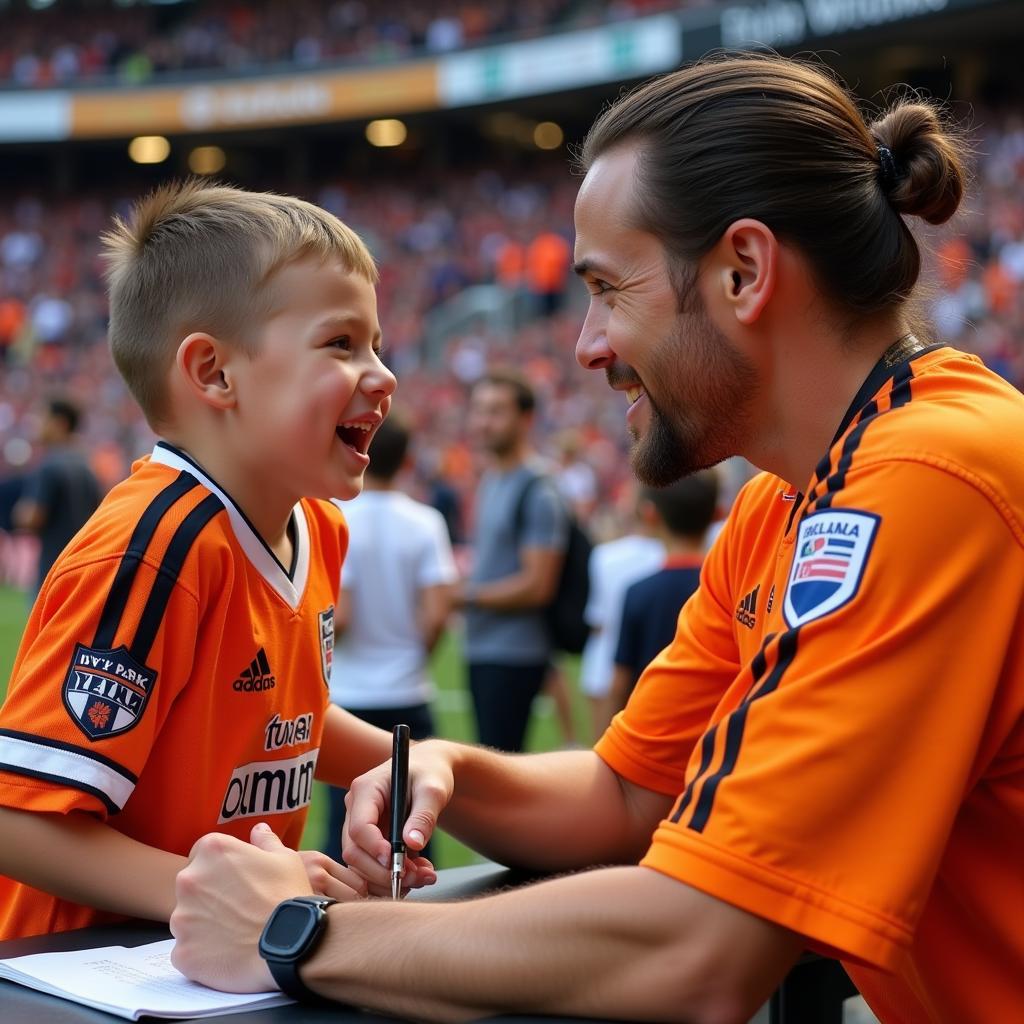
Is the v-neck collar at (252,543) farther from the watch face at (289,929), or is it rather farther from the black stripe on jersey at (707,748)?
the black stripe on jersey at (707,748)

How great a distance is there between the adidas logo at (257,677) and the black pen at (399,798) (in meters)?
0.25

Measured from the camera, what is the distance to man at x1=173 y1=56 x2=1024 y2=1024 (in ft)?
4.17

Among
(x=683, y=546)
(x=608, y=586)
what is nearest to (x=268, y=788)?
(x=683, y=546)

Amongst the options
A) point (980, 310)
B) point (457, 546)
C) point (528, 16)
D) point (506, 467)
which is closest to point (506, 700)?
point (506, 467)

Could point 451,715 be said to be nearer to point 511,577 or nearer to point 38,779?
point 511,577

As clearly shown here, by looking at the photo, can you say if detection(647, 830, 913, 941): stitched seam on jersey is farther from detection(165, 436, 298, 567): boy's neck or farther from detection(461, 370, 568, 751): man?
detection(461, 370, 568, 751): man

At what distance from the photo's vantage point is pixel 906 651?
4.20 ft

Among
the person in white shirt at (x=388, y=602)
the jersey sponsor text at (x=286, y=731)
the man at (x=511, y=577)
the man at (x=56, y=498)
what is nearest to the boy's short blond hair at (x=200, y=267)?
the jersey sponsor text at (x=286, y=731)

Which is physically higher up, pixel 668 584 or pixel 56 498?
pixel 56 498

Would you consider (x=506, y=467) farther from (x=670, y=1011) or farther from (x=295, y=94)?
(x=295, y=94)

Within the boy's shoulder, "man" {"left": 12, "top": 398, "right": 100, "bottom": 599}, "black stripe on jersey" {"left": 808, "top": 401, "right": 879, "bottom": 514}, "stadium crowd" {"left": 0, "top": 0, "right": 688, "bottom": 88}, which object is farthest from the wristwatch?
"stadium crowd" {"left": 0, "top": 0, "right": 688, "bottom": 88}

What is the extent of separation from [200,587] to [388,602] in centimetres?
338

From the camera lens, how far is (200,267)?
202cm

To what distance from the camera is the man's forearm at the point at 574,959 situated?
4.17 feet
